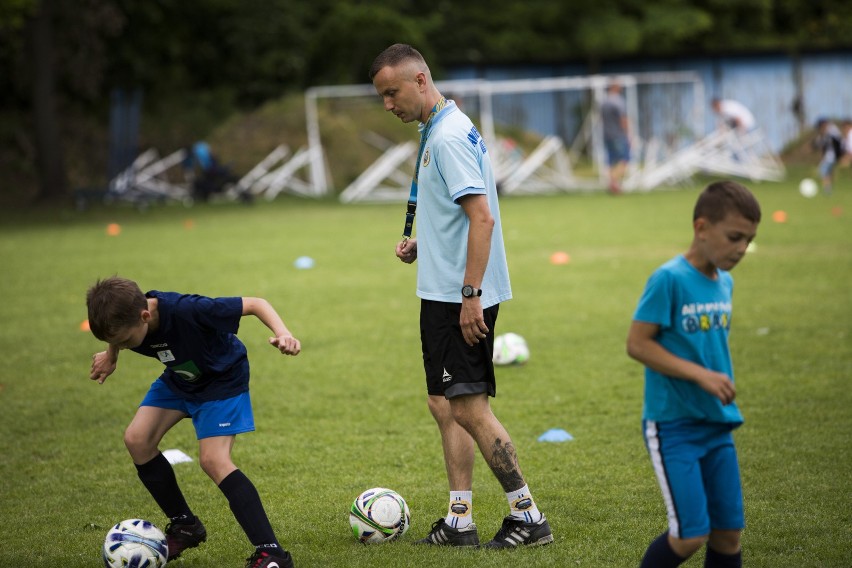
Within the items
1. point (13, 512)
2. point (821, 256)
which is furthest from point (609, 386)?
point (821, 256)

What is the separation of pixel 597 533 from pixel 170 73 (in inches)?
1199

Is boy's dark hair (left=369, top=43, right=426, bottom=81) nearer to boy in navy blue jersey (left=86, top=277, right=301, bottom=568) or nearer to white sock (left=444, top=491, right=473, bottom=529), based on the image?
boy in navy blue jersey (left=86, top=277, right=301, bottom=568)

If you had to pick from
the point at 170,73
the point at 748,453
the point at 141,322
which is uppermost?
the point at 170,73

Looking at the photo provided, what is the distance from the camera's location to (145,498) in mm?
5453

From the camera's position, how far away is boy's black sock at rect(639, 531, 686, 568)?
3.59 m

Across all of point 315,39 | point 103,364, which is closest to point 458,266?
point 103,364

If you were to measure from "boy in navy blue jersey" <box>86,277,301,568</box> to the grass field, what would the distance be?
342 mm

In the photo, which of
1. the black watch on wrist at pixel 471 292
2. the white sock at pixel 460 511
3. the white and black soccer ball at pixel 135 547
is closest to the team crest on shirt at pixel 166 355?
the white and black soccer ball at pixel 135 547

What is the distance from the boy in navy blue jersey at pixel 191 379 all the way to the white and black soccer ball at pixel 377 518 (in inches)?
20.3

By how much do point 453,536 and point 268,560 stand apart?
85 cm

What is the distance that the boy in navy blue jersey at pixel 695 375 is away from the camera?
351 cm

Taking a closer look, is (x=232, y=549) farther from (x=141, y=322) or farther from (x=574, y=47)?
(x=574, y=47)

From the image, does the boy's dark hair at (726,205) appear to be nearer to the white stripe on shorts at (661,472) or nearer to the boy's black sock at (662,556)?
the white stripe on shorts at (661,472)

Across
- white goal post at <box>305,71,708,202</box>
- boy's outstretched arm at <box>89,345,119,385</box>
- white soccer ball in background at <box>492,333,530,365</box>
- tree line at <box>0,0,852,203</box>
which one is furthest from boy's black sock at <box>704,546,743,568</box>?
tree line at <box>0,0,852,203</box>
